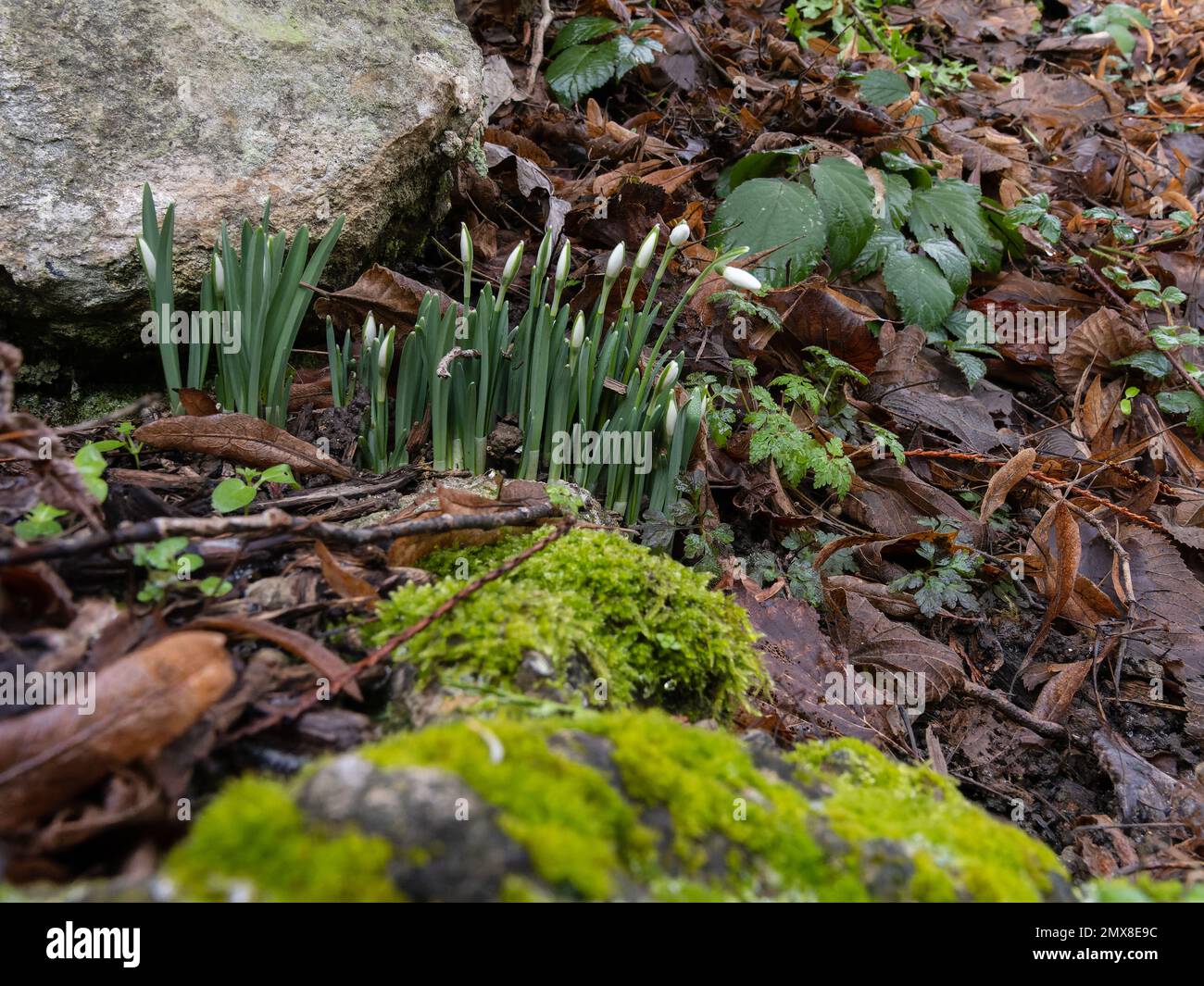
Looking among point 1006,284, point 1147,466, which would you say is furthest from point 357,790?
point 1006,284

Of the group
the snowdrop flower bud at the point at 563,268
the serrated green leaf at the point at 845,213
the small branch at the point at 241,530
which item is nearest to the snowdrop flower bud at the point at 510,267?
the snowdrop flower bud at the point at 563,268

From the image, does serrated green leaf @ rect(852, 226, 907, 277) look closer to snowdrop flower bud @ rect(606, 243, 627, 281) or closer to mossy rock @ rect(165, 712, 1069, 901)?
snowdrop flower bud @ rect(606, 243, 627, 281)

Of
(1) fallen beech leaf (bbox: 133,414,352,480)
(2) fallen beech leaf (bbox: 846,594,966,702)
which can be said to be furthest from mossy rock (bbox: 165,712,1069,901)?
(1) fallen beech leaf (bbox: 133,414,352,480)

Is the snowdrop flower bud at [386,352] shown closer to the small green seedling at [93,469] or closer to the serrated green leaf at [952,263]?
the small green seedling at [93,469]

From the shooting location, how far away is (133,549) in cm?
151

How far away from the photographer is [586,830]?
3.34 ft

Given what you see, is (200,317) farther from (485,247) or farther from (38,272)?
(485,247)

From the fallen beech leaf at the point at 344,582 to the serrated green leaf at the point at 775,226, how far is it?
8.39 feet

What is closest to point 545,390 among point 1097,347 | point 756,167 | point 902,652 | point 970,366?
point 902,652

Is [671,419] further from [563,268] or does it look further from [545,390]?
[563,268]

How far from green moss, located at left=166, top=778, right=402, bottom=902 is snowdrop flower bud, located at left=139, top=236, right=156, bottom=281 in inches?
75.5

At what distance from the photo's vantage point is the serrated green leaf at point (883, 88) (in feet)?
15.6

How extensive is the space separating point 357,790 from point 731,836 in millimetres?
486

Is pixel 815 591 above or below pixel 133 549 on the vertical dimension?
below
